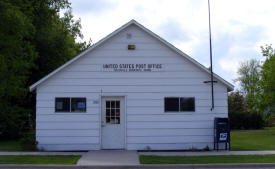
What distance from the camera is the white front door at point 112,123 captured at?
1559 centimetres

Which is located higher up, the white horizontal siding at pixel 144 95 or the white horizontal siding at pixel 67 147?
the white horizontal siding at pixel 144 95

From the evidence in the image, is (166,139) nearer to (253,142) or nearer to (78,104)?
(78,104)

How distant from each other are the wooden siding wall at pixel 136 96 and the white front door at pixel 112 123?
0.26 meters

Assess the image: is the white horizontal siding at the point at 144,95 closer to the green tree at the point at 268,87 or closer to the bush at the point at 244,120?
the green tree at the point at 268,87

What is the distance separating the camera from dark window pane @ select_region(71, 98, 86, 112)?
15594mm

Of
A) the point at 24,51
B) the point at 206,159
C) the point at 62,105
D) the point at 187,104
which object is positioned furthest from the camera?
the point at 24,51

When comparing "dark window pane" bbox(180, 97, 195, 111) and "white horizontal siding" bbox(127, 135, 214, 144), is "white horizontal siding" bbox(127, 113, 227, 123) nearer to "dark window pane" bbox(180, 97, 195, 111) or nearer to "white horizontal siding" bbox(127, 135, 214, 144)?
"dark window pane" bbox(180, 97, 195, 111)

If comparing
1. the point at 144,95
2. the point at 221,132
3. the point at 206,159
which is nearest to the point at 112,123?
the point at 144,95

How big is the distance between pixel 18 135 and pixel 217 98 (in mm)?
14535

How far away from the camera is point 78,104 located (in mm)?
15617

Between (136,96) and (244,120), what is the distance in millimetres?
25177

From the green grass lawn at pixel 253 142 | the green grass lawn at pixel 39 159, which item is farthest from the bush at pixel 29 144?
the green grass lawn at pixel 253 142

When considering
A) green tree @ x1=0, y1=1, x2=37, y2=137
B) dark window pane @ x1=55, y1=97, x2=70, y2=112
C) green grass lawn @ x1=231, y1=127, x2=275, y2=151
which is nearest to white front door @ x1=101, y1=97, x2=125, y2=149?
dark window pane @ x1=55, y1=97, x2=70, y2=112

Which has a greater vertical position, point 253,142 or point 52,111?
point 52,111
